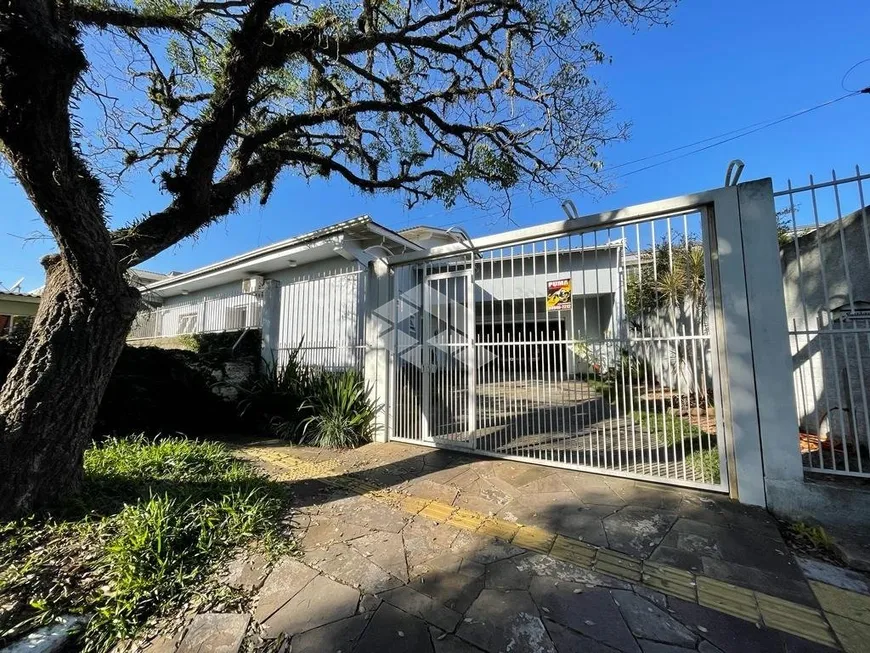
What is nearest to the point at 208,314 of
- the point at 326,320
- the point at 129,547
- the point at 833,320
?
the point at 326,320

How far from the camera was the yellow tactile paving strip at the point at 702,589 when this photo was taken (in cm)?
190

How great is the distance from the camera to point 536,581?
2264mm

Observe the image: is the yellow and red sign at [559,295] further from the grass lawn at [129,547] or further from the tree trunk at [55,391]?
the tree trunk at [55,391]

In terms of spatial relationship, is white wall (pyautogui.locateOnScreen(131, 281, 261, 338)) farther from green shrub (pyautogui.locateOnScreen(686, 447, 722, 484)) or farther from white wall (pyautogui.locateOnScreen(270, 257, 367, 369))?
green shrub (pyautogui.locateOnScreen(686, 447, 722, 484))

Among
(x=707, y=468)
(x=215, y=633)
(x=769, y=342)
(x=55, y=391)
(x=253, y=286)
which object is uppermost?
(x=253, y=286)

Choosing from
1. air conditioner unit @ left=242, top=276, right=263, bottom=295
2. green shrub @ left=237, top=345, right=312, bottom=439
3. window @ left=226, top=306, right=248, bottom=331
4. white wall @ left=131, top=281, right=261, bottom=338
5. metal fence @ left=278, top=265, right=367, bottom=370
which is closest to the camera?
green shrub @ left=237, top=345, right=312, bottom=439

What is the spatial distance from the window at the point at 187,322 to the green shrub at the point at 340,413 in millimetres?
6380

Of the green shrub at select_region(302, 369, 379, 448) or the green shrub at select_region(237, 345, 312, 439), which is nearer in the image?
the green shrub at select_region(302, 369, 379, 448)

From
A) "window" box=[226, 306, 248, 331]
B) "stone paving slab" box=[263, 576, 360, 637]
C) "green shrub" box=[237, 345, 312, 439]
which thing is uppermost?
"window" box=[226, 306, 248, 331]

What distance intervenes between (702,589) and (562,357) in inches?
92.7

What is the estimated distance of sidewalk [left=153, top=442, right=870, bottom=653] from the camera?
1.85 meters

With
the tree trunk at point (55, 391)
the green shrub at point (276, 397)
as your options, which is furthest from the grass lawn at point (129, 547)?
the green shrub at point (276, 397)

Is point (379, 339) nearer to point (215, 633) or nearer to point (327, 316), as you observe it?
point (327, 316)

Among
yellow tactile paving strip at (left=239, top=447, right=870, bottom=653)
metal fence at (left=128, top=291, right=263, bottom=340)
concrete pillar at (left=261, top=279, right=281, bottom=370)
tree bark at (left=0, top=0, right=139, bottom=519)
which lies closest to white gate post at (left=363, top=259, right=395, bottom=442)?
yellow tactile paving strip at (left=239, top=447, right=870, bottom=653)
